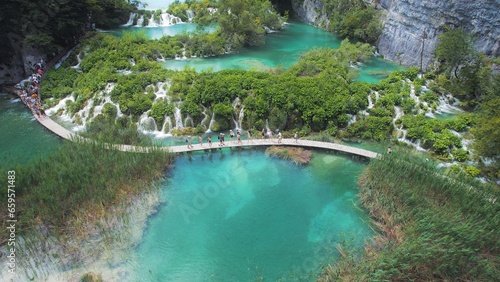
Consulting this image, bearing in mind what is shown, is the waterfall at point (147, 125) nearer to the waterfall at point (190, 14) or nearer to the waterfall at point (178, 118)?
the waterfall at point (178, 118)

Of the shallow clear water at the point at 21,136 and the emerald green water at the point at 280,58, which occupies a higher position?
the emerald green water at the point at 280,58

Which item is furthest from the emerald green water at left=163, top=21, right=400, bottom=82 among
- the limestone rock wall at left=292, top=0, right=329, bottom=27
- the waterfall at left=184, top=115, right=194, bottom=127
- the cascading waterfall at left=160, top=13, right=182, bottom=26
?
the cascading waterfall at left=160, top=13, right=182, bottom=26

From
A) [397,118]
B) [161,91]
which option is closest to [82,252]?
[161,91]

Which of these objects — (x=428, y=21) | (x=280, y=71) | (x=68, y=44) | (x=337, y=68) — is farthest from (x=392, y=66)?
(x=68, y=44)

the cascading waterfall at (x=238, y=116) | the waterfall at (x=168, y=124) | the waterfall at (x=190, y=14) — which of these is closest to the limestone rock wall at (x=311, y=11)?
the waterfall at (x=190, y=14)

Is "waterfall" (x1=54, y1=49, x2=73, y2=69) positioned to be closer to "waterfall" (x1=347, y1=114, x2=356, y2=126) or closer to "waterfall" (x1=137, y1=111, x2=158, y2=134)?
"waterfall" (x1=137, y1=111, x2=158, y2=134)

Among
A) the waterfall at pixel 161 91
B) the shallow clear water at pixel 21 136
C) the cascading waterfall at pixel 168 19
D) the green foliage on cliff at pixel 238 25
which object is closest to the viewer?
the shallow clear water at pixel 21 136
